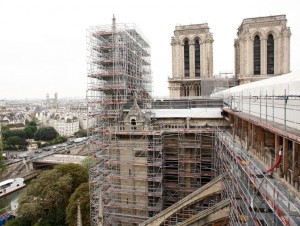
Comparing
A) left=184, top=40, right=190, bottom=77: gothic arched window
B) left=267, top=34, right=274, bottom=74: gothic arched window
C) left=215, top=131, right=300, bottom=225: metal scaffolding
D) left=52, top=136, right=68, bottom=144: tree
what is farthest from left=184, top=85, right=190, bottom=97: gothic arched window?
left=52, top=136, right=68, bottom=144: tree

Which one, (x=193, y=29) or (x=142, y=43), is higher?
(x=193, y=29)

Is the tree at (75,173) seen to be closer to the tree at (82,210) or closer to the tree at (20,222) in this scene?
the tree at (82,210)

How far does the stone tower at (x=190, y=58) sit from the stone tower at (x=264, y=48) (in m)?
4.53

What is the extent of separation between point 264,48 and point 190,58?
30.4 feet

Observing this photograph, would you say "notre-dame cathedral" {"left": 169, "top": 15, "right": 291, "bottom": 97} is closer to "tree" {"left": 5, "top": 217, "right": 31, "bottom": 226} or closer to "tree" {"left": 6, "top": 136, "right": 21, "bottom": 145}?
"tree" {"left": 5, "top": 217, "right": 31, "bottom": 226}

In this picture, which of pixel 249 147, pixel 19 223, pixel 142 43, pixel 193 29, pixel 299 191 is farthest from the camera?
pixel 193 29

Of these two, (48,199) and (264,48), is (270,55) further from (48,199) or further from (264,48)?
(48,199)

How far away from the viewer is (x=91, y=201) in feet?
62.0

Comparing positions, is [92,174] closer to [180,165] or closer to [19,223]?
[180,165]

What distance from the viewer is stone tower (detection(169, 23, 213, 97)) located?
34.9 m

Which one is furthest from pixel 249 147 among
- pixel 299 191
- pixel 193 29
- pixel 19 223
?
pixel 193 29

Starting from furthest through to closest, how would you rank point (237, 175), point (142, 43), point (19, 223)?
1. point (142, 43)
2. point (19, 223)
3. point (237, 175)

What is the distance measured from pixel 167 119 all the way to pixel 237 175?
9.76 metres

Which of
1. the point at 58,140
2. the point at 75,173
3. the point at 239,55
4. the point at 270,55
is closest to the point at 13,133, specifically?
the point at 58,140
